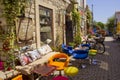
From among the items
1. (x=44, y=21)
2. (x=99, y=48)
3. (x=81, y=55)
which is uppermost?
(x=44, y=21)

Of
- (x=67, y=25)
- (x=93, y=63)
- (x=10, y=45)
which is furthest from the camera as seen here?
(x=67, y=25)

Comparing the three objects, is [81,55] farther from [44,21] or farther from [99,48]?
[99,48]

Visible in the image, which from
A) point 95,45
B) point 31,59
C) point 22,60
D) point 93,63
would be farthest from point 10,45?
point 95,45

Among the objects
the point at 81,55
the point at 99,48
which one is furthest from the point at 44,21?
the point at 99,48

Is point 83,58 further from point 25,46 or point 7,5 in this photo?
point 7,5

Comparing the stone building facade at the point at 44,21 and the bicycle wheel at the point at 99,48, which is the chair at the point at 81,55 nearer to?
the stone building facade at the point at 44,21

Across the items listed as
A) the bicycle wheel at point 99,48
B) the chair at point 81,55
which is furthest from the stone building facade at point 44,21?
the bicycle wheel at point 99,48

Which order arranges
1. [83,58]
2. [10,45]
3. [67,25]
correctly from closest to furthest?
[10,45] → [83,58] → [67,25]

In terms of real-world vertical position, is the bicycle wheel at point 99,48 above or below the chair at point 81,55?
below

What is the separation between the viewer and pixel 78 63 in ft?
28.7

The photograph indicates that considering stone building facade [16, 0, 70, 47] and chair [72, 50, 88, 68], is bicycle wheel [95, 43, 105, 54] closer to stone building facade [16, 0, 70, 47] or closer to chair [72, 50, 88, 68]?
stone building facade [16, 0, 70, 47]

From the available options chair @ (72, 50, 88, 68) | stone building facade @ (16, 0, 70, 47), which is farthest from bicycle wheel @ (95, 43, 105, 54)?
chair @ (72, 50, 88, 68)

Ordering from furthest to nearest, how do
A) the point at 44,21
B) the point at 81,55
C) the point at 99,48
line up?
the point at 99,48 → the point at 44,21 → the point at 81,55

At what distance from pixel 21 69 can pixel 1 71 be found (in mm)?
525
